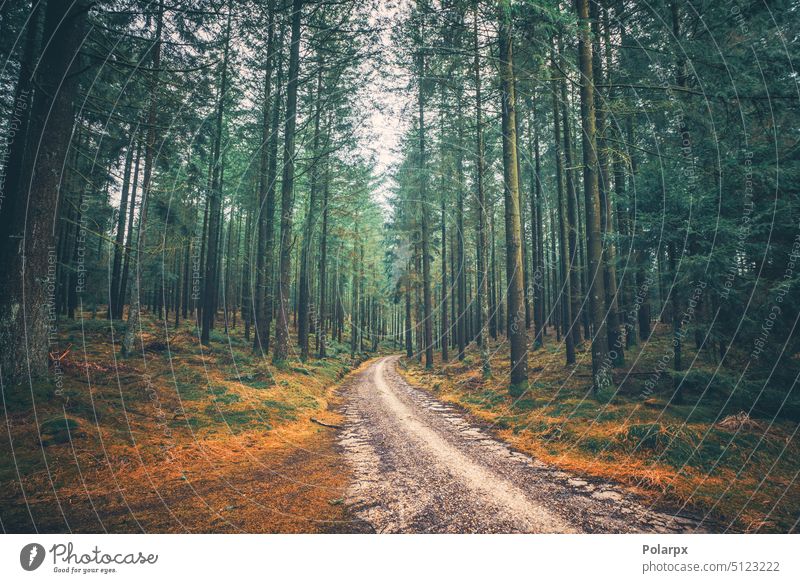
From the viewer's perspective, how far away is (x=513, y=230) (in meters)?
12.0

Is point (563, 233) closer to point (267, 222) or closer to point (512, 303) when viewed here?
point (512, 303)

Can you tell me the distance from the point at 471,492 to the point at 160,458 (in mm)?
5385

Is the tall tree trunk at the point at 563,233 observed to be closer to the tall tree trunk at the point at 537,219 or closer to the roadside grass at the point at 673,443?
the tall tree trunk at the point at 537,219

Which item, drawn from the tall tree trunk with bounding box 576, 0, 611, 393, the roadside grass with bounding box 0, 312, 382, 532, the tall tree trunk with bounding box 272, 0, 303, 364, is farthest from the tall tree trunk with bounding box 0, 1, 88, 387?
the tall tree trunk with bounding box 576, 0, 611, 393

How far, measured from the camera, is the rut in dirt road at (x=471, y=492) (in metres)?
3.54

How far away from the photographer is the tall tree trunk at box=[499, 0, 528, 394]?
11.1 metres

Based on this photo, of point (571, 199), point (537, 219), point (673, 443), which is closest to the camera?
point (673, 443)

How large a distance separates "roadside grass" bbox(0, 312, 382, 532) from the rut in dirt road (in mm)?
533

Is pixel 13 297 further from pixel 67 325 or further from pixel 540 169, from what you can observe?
pixel 540 169

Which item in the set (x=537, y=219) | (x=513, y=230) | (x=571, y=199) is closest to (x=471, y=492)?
(x=513, y=230)

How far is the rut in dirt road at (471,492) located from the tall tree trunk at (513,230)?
427 cm

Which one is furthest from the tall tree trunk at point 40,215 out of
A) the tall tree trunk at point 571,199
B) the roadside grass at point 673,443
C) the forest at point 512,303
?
the tall tree trunk at point 571,199

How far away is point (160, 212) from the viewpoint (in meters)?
17.5

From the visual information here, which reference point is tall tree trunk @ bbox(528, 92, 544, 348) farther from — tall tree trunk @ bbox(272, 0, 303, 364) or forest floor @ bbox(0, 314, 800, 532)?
tall tree trunk @ bbox(272, 0, 303, 364)
